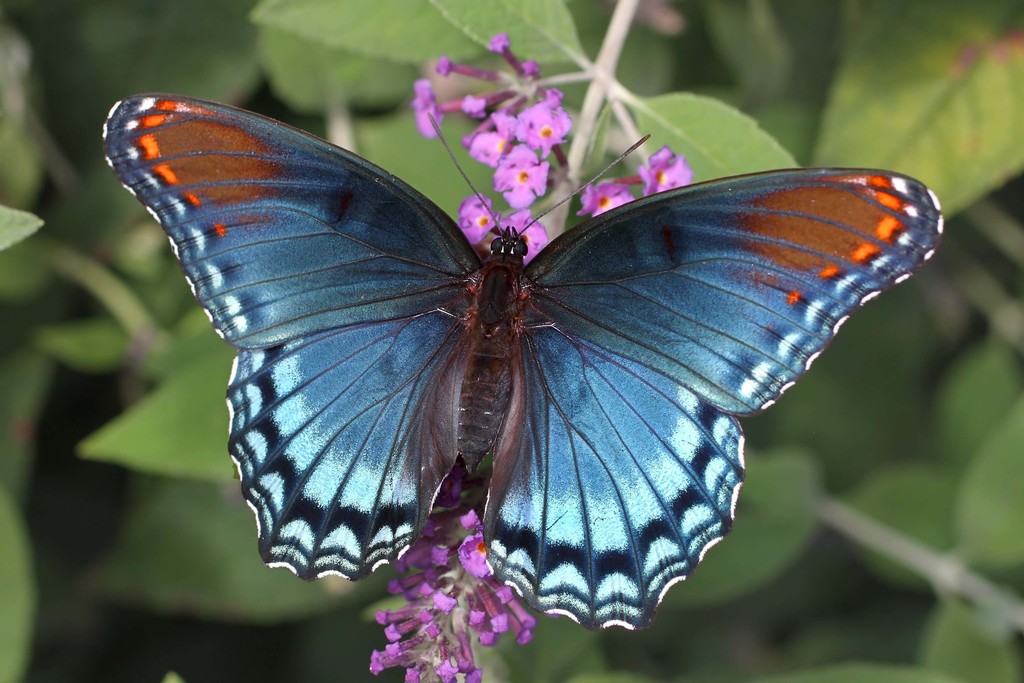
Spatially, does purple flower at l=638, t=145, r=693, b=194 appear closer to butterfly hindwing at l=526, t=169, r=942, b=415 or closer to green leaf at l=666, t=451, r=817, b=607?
butterfly hindwing at l=526, t=169, r=942, b=415

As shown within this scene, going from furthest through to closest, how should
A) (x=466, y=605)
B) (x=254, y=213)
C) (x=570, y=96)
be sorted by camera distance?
(x=570, y=96), (x=254, y=213), (x=466, y=605)

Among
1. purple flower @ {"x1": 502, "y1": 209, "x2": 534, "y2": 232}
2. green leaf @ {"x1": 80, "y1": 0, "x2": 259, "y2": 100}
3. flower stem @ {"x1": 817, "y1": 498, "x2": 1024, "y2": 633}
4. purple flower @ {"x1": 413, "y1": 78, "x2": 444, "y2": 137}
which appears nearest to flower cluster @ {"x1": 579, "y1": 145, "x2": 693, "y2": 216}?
purple flower @ {"x1": 502, "y1": 209, "x2": 534, "y2": 232}

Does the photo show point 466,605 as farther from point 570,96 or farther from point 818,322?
point 570,96

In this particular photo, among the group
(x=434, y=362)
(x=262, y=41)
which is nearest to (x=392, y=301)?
(x=434, y=362)

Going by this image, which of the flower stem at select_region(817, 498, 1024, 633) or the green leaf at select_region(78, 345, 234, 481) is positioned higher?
the green leaf at select_region(78, 345, 234, 481)

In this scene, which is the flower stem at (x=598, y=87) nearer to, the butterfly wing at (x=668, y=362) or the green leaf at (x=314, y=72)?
the butterfly wing at (x=668, y=362)
